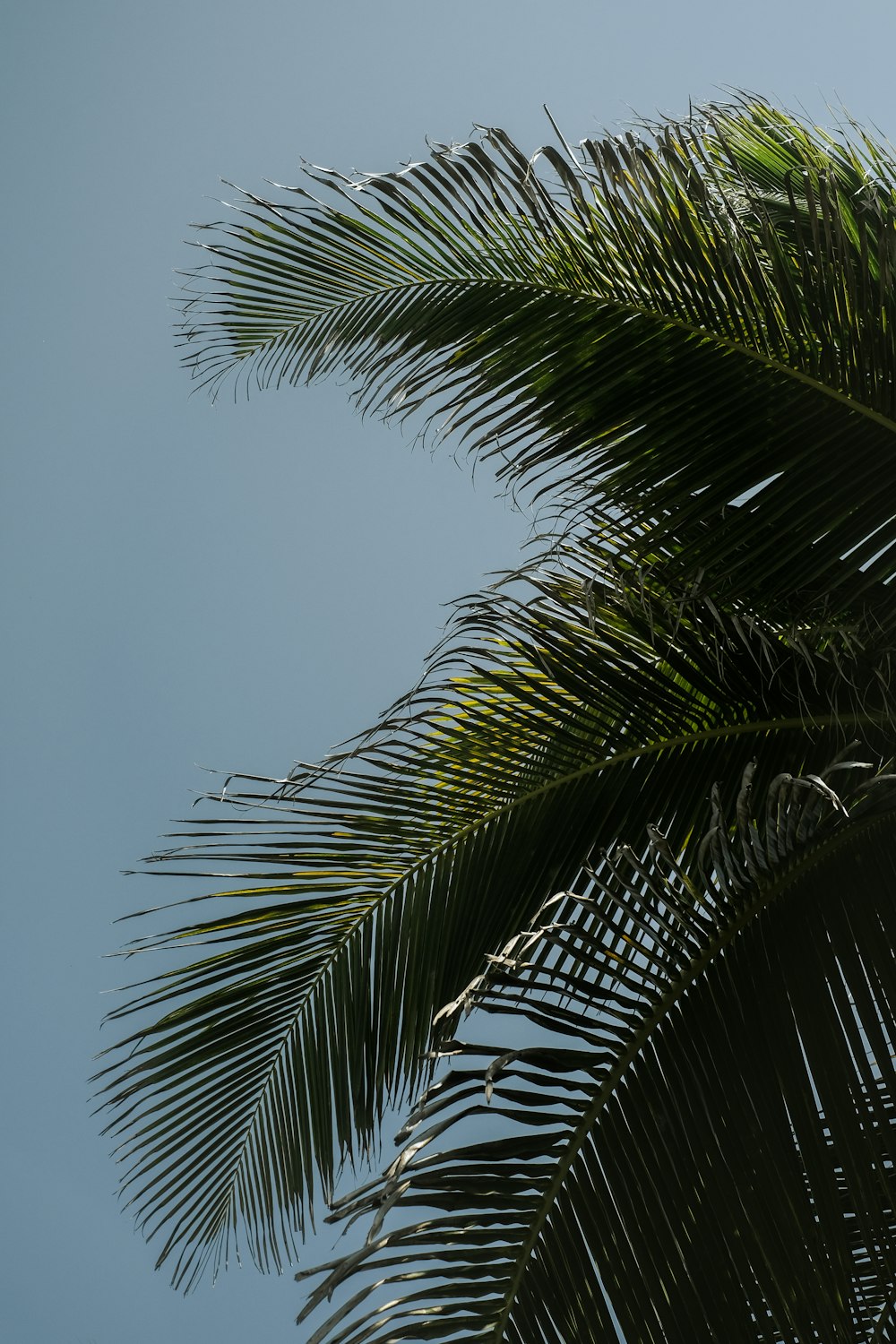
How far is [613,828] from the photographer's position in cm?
225

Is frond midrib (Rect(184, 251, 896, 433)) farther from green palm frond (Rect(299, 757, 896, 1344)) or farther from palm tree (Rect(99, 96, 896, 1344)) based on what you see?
green palm frond (Rect(299, 757, 896, 1344))

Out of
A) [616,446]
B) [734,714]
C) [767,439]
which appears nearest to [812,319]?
[767,439]

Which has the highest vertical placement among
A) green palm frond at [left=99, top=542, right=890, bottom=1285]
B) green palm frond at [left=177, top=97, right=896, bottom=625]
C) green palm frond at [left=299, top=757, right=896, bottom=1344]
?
green palm frond at [left=177, top=97, right=896, bottom=625]

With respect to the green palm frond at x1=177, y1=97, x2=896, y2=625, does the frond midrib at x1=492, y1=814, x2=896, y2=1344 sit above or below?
below

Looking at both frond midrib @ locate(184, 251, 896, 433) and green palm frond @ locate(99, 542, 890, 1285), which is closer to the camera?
frond midrib @ locate(184, 251, 896, 433)

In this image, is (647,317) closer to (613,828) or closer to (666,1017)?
(613,828)

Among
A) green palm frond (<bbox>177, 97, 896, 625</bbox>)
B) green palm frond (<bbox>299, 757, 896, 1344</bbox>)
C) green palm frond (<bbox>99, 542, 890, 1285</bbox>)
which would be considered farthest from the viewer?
green palm frond (<bbox>99, 542, 890, 1285</bbox>)

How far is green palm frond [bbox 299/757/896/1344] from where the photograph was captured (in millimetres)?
1415

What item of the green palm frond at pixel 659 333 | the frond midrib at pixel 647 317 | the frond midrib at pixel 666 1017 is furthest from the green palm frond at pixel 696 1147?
the frond midrib at pixel 647 317

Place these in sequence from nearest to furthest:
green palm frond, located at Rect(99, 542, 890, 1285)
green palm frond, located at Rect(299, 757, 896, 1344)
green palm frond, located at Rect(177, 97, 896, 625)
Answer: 1. green palm frond, located at Rect(299, 757, 896, 1344)
2. green palm frond, located at Rect(177, 97, 896, 625)
3. green palm frond, located at Rect(99, 542, 890, 1285)

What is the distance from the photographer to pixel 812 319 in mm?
1895

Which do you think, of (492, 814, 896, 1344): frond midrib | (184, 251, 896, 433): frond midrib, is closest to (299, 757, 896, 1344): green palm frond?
(492, 814, 896, 1344): frond midrib

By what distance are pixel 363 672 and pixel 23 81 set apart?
4.65 m

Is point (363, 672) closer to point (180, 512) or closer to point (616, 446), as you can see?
point (180, 512)
